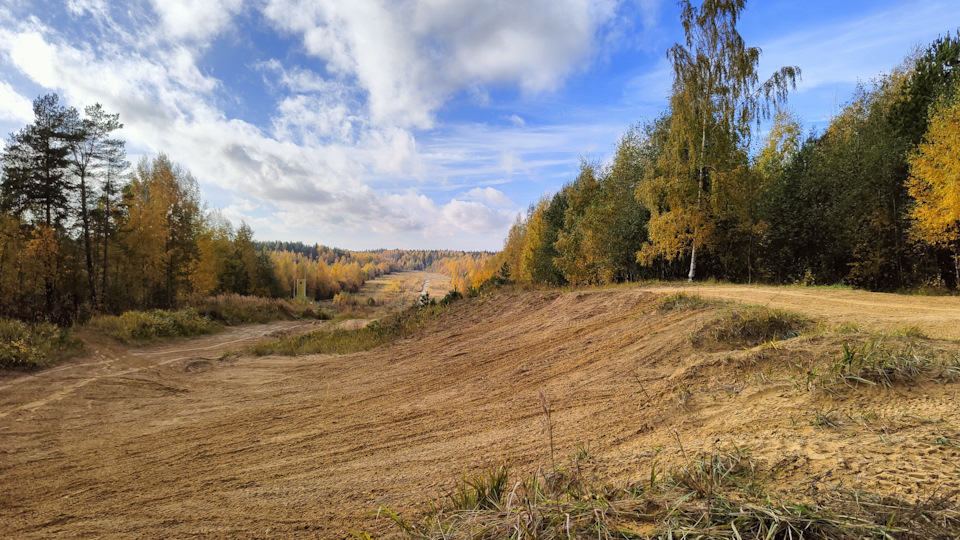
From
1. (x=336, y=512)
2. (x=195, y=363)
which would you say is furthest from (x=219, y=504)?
(x=195, y=363)

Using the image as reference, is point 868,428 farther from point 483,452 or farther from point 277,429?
point 277,429

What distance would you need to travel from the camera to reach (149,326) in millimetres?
16469

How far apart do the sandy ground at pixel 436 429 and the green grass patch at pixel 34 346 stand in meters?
0.81

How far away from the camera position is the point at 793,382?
3.59 m

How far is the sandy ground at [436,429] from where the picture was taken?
2.76 meters

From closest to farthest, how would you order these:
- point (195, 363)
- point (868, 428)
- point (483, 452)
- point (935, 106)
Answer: point (868, 428)
point (483, 452)
point (195, 363)
point (935, 106)

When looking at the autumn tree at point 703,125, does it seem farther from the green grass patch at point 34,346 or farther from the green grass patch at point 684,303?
the green grass patch at point 34,346

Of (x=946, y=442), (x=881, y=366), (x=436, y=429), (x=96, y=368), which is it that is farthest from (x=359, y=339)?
(x=946, y=442)

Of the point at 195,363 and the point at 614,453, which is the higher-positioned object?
the point at 614,453

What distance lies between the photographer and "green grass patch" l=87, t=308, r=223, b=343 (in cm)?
1498

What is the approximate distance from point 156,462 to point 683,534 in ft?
20.9

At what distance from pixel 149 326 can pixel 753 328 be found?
21.3m

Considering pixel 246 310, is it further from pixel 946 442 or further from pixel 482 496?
pixel 946 442

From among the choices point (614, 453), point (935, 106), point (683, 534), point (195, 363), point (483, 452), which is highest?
point (935, 106)
